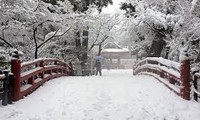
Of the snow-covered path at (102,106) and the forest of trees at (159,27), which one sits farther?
the forest of trees at (159,27)

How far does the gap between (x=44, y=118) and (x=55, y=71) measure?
397 inches

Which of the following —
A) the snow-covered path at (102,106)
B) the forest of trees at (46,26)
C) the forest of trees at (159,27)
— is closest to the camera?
the snow-covered path at (102,106)

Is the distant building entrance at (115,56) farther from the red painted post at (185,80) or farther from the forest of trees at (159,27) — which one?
the red painted post at (185,80)

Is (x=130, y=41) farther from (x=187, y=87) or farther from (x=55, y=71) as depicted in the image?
(x=187, y=87)

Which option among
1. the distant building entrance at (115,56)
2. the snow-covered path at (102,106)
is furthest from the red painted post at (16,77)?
the distant building entrance at (115,56)

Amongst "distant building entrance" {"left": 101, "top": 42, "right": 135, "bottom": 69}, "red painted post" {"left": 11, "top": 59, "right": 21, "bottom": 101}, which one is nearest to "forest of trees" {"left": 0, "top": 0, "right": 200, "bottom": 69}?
"red painted post" {"left": 11, "top": 59, "right": 21, "bottom": 101}

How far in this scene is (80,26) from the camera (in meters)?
22.1

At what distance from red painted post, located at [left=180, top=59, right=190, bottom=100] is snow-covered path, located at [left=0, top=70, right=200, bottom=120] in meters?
0.19

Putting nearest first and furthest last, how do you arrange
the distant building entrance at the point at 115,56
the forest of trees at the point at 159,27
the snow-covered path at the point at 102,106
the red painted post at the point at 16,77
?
the snow-covered path at the point at 102,106 → the red painted post at the point at 16,77 → the forest of trees at the point at 159,27 → the distant building entrance at the point at 115,56

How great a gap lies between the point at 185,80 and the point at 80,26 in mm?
14200

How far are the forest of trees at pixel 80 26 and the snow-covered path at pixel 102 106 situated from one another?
245 centimetres

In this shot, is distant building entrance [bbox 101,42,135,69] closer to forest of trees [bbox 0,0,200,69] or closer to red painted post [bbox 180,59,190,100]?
forest of trees [bbox 0,0,200,69]

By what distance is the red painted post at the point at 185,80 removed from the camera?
28.1 feet

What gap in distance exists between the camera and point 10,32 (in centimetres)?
1858
